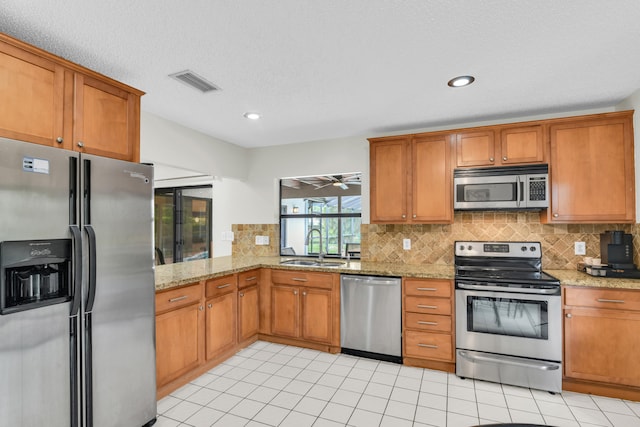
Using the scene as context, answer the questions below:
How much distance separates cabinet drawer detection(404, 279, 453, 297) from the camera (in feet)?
9.45

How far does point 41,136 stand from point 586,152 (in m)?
3.97

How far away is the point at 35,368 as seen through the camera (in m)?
1.57

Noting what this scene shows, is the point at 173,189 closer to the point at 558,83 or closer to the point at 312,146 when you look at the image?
the point at 312,146

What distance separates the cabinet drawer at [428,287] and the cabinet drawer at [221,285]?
1657 mm

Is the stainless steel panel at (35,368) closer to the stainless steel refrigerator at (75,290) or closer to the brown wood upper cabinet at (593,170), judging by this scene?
the stainless steel refrigerator at (75,290)

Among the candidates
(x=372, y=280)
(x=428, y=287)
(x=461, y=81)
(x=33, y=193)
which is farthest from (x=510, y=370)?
(x=33, y=193)

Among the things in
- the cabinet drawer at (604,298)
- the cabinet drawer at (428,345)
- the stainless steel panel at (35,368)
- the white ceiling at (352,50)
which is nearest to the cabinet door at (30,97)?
the white ceiling at (352,50)

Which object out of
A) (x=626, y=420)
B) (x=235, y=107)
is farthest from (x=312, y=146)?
(x=626, y=420)

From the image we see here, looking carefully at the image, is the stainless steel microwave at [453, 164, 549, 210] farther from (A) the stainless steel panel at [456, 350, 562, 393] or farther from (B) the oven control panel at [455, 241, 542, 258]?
(A) the stainless steel panel at [456, 350, 562, 393]

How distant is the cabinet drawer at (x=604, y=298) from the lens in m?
2.37

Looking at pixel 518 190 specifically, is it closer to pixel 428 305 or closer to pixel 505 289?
pixel 505 289

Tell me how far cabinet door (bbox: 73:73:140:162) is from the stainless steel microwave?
2.80m

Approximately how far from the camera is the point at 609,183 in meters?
2.73

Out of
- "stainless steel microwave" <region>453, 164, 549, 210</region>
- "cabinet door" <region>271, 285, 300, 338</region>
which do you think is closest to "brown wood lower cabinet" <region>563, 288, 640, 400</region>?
"stainless steel microwave" <region>453, 164, 549, 210</region>
